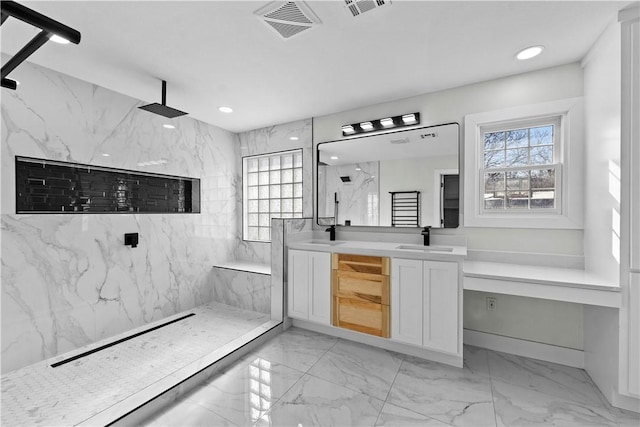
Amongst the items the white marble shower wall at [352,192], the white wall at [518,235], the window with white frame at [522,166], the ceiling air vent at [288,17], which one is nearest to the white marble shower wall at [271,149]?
the white marble shower wall at [352,192]

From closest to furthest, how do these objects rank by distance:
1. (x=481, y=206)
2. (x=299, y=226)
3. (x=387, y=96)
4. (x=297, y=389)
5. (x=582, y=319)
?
(x=297, y=389) → (x=582, y=319) → (x=481, y=206) → (x=387, y=96) → (x=299, y=226)

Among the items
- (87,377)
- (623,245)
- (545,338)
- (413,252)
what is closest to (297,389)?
(413,252)

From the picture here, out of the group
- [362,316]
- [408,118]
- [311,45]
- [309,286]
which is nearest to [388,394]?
[362,316]

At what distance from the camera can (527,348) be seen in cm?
250

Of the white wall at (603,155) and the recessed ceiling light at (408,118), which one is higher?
the recessed ceiling light at (408,118)

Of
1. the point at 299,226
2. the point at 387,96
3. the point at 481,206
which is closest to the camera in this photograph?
the point at 481,206

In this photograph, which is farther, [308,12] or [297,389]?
[297,389]

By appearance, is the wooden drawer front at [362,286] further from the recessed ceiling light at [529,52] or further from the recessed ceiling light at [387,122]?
the recessed ceiling light at [529,52]

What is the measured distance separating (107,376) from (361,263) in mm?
2313

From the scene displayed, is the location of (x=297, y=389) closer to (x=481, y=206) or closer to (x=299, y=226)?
(x=299, y=226)

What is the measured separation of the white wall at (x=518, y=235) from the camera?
238 cm

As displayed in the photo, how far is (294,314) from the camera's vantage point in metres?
3.09

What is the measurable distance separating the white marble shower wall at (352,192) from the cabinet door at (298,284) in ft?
2.35

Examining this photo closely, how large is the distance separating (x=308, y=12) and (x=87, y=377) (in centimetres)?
317
